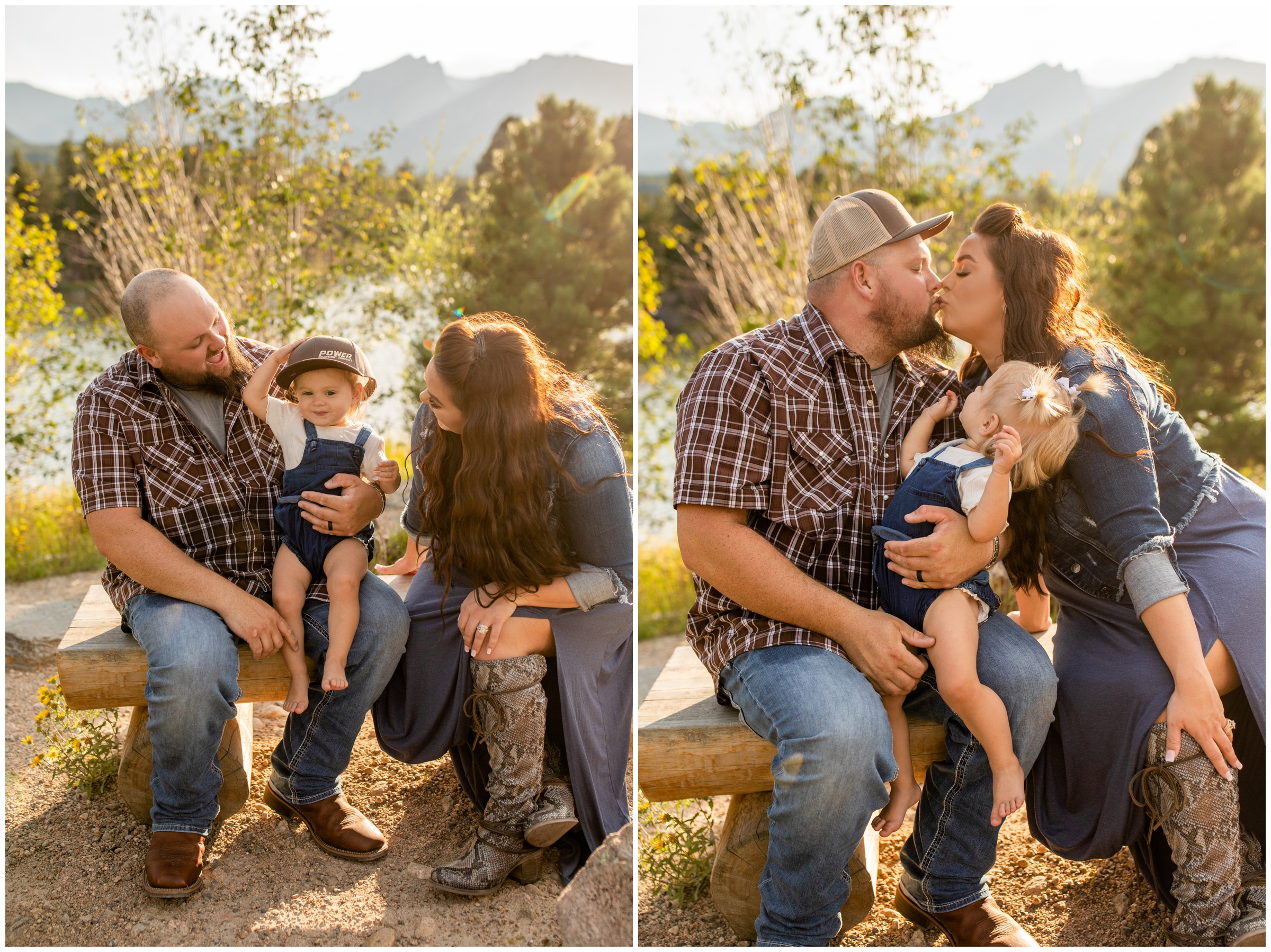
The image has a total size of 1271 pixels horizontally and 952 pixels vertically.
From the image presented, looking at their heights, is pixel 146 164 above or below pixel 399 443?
above

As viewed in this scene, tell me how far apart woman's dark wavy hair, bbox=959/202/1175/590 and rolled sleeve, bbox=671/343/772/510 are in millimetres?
639

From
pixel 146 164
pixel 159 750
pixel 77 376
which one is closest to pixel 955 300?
pixel 159 750

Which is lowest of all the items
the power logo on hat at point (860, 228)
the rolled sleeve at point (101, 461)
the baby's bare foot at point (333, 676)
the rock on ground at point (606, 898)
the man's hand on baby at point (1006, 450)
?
the rock on ground at point (606, 898)

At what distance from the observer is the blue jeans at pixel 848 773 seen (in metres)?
1.96

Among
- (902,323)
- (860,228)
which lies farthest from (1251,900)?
(860,228)

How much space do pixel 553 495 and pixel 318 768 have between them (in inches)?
40.1

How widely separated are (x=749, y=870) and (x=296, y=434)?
172 centimetres

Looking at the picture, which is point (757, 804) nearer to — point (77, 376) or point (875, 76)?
point (875, 76)

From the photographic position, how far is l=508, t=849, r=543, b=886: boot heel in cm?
247

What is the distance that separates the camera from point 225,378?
8.98 feet

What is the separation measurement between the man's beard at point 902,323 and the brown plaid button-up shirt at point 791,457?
123 millimetres

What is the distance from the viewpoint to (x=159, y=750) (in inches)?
92.7

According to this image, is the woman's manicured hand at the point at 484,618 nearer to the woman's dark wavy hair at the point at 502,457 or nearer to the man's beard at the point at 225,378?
the woman's dark wavy hair at the point at 502,457

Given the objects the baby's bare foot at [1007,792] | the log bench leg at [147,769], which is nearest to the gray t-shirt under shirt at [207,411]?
the log bench leg at [147,769]
